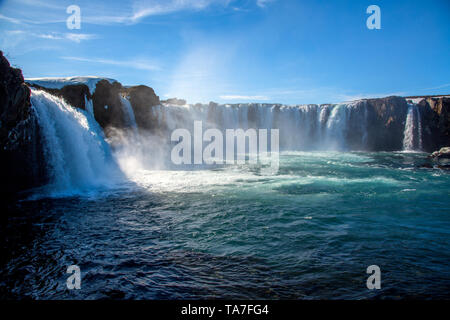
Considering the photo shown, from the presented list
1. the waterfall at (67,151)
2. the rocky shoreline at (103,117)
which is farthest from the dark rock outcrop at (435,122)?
the waterfall at (67,151)

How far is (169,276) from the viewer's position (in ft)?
15.2

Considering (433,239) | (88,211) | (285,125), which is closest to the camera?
(433,239)

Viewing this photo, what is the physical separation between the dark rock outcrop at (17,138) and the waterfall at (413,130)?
124 feet

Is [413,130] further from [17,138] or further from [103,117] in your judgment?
[17,138]

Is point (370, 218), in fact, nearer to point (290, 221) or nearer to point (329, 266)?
point (290, 221)

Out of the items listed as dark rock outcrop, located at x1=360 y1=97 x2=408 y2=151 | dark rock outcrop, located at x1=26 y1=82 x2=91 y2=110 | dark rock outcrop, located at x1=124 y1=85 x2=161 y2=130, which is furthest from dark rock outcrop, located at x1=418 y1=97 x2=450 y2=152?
dark rock outcrop, located at x1=26 y1=82 x2=91 y2=110

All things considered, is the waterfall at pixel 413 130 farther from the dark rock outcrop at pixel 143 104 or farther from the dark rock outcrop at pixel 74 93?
the dark rock outcrop at pixel 74 93

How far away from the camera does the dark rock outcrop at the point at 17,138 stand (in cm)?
938

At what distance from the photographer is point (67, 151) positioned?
Result: 12273mm

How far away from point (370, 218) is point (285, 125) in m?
32.0

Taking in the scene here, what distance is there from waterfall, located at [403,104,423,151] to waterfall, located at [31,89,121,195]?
3431cm

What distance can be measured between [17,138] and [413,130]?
38616mm
